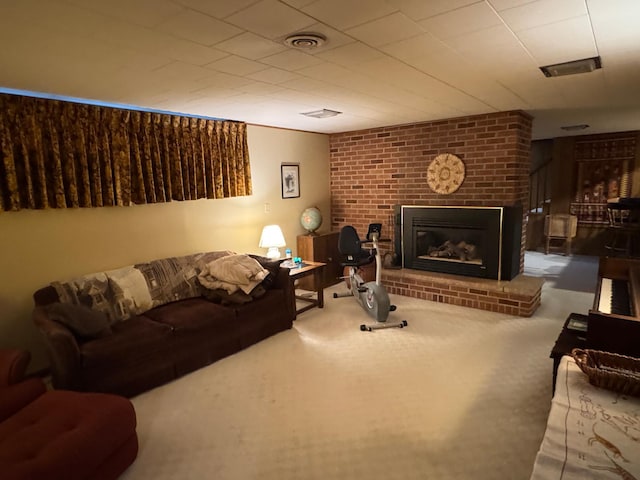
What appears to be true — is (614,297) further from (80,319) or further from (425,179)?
(80,319)

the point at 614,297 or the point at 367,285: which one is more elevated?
the point at 614,297

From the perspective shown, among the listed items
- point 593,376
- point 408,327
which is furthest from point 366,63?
point 408,327

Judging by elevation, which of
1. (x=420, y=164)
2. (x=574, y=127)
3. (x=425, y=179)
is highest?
(x=574, y=127)

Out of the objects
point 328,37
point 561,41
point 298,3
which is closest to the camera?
point 298,3

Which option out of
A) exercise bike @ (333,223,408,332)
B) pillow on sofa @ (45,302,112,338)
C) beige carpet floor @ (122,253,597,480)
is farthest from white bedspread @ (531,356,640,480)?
pillow on sofa @ (45,302,112,338)

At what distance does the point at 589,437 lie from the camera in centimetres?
128

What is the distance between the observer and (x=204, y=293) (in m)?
3.50

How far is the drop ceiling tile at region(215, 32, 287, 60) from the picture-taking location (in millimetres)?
1807

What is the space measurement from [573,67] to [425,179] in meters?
2.37

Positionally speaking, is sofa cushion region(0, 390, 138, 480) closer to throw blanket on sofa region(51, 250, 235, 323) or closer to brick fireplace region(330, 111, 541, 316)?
throw blanket on sofa region(51, 250, 235, 323)

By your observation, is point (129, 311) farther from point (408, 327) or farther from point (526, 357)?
point (526, 357)

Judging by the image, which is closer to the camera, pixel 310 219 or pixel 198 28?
pixel 198 28

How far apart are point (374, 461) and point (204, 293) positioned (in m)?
2.18

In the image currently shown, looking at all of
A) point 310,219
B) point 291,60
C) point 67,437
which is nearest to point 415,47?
point 291,60
